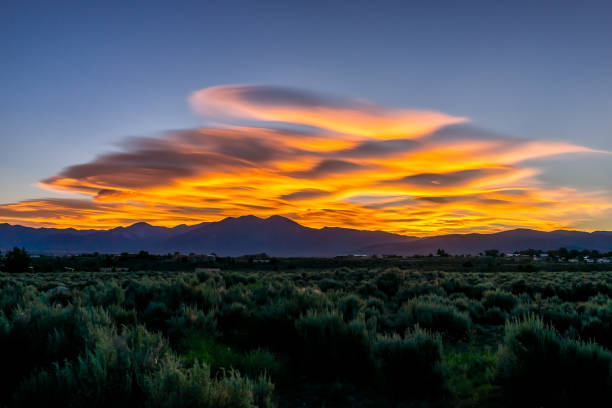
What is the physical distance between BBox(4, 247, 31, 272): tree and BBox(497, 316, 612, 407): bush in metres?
62.2

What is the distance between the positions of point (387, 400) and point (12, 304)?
9.27m

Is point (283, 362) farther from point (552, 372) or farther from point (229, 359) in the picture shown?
point (552, 372)

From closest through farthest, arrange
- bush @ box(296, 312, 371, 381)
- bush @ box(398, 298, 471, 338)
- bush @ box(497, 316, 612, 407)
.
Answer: bush @ box(497, 316, 612, 407), bush @ box(296, 312, 371, 381), bush @ box(398, 298, 471, 338)

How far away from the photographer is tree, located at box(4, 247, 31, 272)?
171 feet

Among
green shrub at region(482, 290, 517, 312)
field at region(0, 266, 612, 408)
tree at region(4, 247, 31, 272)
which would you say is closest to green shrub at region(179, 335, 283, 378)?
field at region(0, 266, 612, 408)

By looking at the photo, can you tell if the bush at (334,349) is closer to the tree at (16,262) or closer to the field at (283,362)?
the field at (283,362)

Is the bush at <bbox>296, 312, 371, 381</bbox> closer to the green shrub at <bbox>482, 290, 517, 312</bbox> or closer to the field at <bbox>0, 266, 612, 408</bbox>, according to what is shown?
the field at <bbox>0, 266, 612, 408</bbox>

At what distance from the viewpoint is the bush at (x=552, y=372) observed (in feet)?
16.8

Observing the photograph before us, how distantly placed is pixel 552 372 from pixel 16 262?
6378 cm

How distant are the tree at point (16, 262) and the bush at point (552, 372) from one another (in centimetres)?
6219

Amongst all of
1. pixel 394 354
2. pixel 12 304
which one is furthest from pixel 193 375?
pixel 12 304

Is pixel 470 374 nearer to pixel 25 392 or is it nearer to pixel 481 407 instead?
pixel 481 407

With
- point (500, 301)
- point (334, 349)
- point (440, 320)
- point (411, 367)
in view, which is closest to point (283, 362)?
point (334, 349)

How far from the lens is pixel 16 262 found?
172ft
